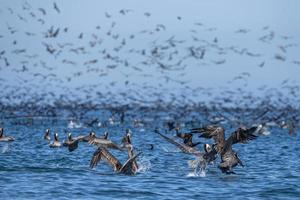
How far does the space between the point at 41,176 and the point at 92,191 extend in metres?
4.07

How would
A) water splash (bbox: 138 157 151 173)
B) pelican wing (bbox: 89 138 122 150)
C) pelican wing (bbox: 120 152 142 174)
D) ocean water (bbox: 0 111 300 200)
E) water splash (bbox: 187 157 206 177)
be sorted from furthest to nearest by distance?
pelican wing (bbox: 89 138 122 150)
water splash (bbox: 138 157 151 173)
water splash (bbox: 187 157 206 177)
pelican wing (bbox: 120 152 142 174)
ocean water (bbox: 0 111 300 200)

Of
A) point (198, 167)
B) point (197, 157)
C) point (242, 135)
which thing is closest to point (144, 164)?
point (198, 167)

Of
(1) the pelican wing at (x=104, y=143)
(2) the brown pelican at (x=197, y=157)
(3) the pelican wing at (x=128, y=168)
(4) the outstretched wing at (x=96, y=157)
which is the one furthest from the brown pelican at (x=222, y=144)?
(1) the pelican wing at (x=104, y=143)

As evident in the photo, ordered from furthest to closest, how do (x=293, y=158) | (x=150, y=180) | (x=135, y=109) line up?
(x=135, y=109) < (x=293, y=158) < (x=150, y=180)

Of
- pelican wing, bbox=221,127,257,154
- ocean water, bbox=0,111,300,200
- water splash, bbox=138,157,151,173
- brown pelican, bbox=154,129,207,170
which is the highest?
pelican wing, bbox=221,127,257,154

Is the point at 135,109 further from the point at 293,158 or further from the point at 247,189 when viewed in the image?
the point at 247,189

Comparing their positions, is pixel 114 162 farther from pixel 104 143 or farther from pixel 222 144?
pixel 104 143

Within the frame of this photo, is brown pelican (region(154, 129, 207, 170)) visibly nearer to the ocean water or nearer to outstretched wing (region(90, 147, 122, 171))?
the ocean water

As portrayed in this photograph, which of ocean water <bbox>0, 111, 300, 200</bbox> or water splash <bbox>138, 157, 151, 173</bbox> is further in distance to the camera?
water splash <bbox>138, 157, 151, 173</bbox>

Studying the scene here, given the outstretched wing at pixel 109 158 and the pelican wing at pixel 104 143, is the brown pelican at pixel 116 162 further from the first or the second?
the pelican wing at pixel 104 143

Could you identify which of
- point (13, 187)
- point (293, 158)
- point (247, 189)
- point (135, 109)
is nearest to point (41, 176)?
point (13, 187)

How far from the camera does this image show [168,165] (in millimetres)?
35344

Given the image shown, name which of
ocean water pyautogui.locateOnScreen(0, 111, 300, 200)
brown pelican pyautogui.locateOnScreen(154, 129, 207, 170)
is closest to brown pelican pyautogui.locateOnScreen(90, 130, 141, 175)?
ocean water pyautogui.locateOnScreen(0, 111, 300, 200)

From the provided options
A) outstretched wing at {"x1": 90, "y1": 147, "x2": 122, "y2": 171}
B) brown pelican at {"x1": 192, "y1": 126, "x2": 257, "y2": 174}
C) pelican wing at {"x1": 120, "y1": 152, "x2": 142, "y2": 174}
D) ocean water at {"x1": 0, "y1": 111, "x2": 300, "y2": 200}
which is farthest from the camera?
outstretched wing at {"x1": 90, "y1": 147, "x2": 122, "y2": 171}
